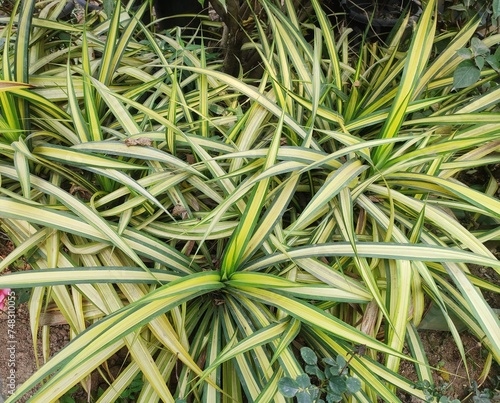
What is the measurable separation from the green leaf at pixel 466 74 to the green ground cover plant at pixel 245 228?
0.26ft

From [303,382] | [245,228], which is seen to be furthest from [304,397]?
[245,228]

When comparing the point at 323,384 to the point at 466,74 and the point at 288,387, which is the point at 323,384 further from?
the point at 466,74

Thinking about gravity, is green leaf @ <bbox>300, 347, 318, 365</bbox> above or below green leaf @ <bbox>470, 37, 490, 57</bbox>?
below

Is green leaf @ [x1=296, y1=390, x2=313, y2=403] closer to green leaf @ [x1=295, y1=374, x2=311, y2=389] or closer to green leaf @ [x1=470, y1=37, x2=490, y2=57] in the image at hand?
green leaf @ [x1=295, y1=374, x2=311, y2=389]

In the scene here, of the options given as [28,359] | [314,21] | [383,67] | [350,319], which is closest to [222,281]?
[350,319]

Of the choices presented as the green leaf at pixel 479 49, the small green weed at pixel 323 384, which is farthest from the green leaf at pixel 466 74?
the small green weed at pixel 323 384

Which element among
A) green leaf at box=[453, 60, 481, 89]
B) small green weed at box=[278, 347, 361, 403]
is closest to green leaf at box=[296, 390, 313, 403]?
Answer: small green weed at box=[278, 347, 361, 403]

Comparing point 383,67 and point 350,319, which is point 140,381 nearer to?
point 350,319

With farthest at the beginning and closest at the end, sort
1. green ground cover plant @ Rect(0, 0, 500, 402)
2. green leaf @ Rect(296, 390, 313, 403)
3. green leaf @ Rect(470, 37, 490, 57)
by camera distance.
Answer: green leaf @ Rect(470, 37, 490, 57), green ground cover plant @ Rect(0, 0, 500, 402), green leaf @ Rect(296, 390, 313, 403)

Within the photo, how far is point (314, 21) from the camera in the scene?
5.74 feet

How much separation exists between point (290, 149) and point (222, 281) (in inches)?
14.2

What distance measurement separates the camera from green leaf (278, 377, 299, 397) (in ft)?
2.68

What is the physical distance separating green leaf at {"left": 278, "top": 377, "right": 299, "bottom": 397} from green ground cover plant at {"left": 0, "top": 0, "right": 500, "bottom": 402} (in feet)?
0.19

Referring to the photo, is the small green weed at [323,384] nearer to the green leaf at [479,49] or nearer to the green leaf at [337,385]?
the green leaf at [337,385]
